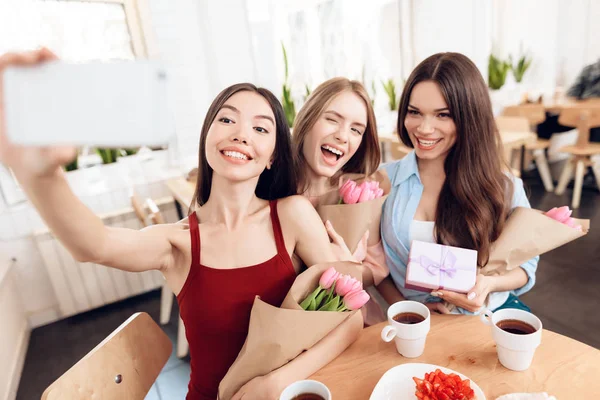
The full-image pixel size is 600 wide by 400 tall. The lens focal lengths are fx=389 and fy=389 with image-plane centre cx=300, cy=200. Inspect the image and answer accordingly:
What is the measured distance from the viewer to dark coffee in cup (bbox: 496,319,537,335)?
89cm

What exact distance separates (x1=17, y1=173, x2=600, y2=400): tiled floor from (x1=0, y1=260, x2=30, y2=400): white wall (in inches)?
2.5

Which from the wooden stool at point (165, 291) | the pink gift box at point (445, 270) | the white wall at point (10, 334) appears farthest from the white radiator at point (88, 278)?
the pink gift box at point (445, 270)

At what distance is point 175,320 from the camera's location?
271 cm

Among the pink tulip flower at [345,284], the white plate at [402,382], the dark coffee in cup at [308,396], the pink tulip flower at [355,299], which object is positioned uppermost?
the pink tulip flower at [345,284]

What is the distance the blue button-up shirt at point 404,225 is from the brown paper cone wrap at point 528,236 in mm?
225

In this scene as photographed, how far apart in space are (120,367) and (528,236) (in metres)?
1.12

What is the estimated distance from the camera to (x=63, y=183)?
1.82ft

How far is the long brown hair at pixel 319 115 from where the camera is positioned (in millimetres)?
1225

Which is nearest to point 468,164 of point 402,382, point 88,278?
point 402,382

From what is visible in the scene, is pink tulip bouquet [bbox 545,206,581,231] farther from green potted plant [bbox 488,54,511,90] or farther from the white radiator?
green potted plant [bbox 488,54,511,90]

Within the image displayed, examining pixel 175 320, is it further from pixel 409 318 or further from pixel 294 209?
pixel 409 318

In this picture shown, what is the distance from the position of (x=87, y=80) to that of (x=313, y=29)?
4350 mm

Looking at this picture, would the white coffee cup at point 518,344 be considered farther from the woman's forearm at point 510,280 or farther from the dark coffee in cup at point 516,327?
the woman's forearm at point 510,280

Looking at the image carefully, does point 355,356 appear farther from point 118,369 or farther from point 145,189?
point 145,189
